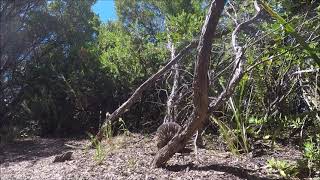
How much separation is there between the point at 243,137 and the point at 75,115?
395cm

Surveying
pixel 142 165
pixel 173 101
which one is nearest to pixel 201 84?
pixel 142 165

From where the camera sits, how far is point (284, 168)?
3141mm

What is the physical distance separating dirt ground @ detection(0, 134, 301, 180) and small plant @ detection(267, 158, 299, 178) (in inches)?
2.2

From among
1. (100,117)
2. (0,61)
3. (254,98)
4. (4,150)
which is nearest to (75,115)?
(100,117)

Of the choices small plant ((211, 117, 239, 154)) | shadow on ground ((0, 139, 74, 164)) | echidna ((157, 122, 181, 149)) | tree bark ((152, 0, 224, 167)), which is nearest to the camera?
tree bark ((152, 0, 224, 167))

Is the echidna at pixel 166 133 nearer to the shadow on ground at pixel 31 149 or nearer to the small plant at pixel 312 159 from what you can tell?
the small plant at pixel 312 159

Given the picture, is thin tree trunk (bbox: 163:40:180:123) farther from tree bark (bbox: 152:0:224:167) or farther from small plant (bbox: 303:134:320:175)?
small plant (bbox: 303:134:320:175)

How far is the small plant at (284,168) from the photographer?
309cm

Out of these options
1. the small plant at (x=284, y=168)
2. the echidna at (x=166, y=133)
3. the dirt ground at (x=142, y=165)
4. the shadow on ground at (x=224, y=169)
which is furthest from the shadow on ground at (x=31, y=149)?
the small plant at (x=284, y=168)

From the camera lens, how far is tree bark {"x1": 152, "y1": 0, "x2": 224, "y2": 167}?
281cm

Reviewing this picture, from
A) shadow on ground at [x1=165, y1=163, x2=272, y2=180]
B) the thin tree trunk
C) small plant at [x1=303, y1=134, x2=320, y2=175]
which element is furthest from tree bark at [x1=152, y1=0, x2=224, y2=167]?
the thin tree trunk

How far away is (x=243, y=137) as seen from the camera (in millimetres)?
3658

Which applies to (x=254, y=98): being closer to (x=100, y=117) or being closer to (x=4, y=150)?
(x=100, y=117)

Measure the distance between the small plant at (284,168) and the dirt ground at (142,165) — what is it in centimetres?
6
